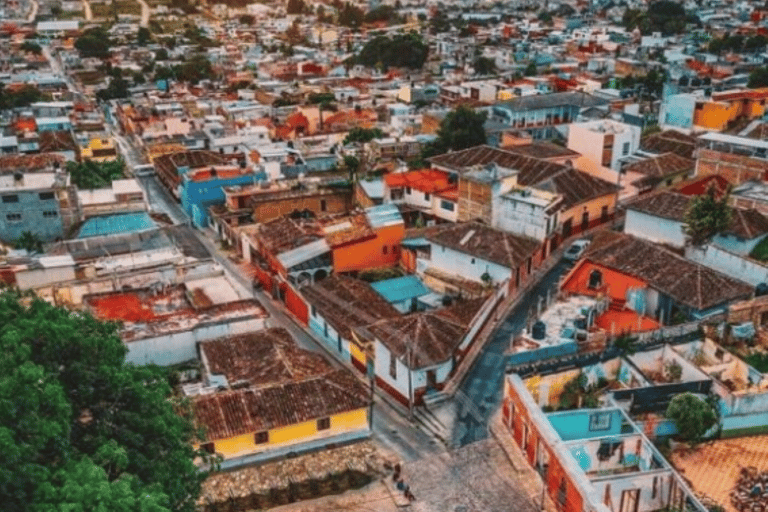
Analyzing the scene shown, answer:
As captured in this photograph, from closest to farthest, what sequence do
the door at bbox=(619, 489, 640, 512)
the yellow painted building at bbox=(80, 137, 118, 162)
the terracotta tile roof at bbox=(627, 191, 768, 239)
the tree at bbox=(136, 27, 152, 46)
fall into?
the door at bbox=(619, 489, 640, 512) → the terracotta tile roof at bbox=(627, 191, 768, 239) → the yellow painted building at bbox=(80, 137, 118, 162) → the tree at bbox=(136, 27, 152, 46)

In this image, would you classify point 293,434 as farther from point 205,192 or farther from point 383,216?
point 205,192

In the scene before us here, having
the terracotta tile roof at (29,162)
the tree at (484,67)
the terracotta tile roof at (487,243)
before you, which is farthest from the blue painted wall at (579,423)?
the tree at (484,67)

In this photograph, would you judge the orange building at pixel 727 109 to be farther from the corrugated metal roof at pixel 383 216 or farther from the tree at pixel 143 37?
the tree at pixel 143 37

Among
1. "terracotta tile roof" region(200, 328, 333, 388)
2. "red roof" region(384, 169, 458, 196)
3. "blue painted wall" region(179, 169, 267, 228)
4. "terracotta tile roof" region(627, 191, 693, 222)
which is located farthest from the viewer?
"blue painted wall" region(179, 169, 267, 228)

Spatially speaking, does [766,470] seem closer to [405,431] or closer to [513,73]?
[405,431]

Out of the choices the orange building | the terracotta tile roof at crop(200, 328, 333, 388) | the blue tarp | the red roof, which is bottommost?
the terracotta tile roof at crop(200, 328, 333, 388)

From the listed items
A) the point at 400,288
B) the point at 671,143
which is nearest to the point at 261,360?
the point at 400,288

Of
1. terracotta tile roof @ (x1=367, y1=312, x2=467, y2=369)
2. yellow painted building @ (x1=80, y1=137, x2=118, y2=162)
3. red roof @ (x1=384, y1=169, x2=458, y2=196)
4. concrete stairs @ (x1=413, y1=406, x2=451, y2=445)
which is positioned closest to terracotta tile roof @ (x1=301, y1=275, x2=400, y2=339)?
terracotta tile roof @ (x1=367, y1=312, x2=467, y2=369)

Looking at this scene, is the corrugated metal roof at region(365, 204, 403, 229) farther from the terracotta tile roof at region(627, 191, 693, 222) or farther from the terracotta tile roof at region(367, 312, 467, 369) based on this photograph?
the terracotta tile roof at region(627, 191, 693, 222)

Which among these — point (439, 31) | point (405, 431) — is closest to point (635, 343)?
point (405, 431)
